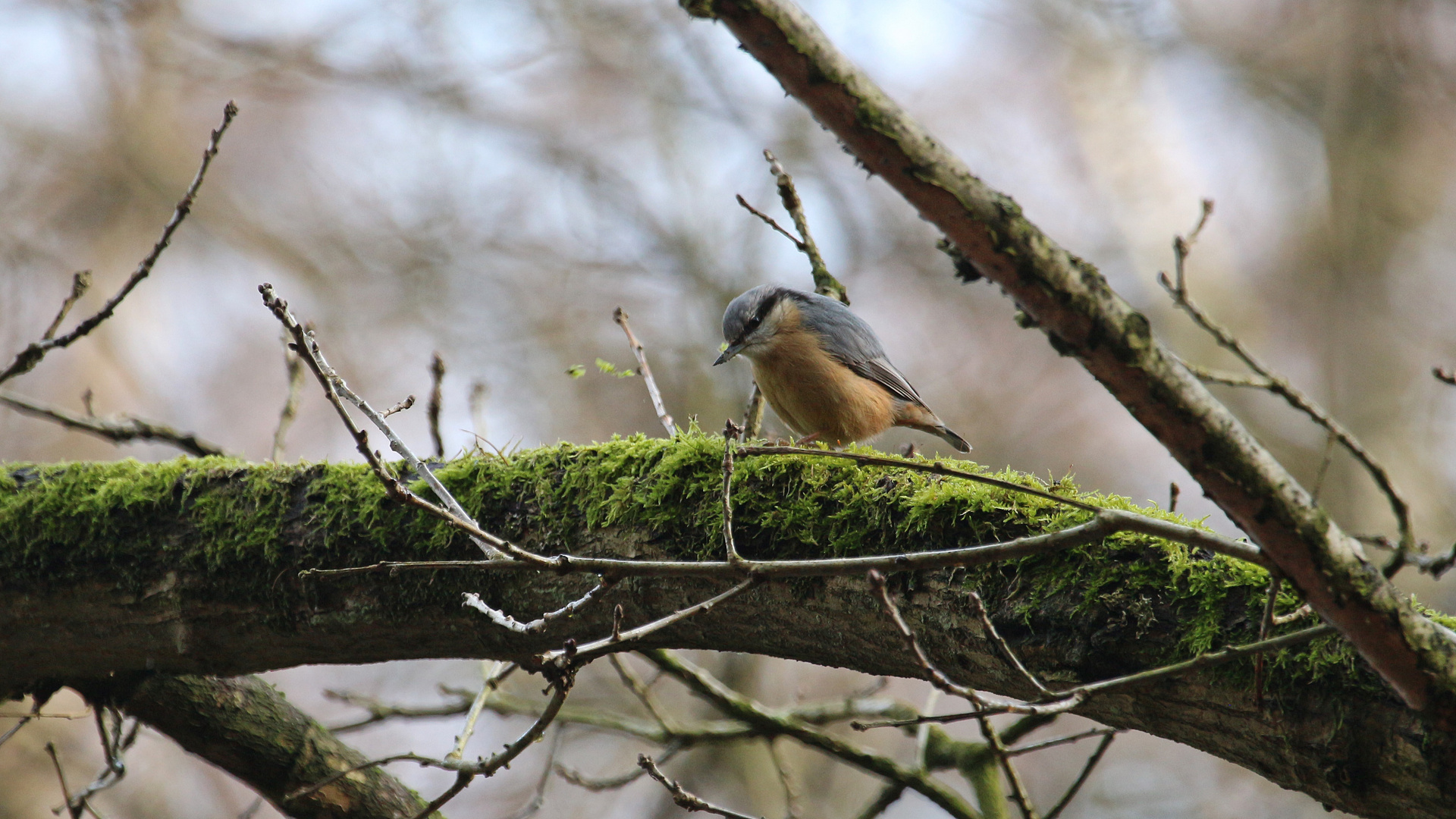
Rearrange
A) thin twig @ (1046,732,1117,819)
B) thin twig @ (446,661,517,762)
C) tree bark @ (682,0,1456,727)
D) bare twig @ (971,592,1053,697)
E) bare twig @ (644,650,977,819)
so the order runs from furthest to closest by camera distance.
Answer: bare twig @ (644,650,977,819) → thin twig @ (446,661,517,762) → thin twig @ (1046,732,1117,819) → bare twig @ (971,592,1053,697) → tree bark @ (682,0,1456,727)

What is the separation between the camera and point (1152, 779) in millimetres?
9047

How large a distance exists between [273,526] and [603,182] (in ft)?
25.2

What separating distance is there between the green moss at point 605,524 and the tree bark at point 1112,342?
9.0 inches

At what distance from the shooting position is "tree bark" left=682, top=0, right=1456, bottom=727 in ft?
3.98

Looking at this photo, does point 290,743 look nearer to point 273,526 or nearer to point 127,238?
point 273,526

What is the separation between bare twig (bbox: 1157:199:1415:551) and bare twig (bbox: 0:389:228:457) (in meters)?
3.21

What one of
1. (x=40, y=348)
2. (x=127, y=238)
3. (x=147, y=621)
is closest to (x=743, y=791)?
(x=147, y=621)

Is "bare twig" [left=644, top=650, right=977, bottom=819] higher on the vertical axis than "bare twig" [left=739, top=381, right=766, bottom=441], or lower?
lower

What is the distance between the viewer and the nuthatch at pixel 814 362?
12.4 ft

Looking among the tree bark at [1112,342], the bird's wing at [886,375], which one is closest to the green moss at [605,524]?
the tree bark at [1112,342]

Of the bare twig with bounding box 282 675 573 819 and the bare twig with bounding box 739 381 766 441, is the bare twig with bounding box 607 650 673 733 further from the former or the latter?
the bare twig with bounding box 282 675 573 819

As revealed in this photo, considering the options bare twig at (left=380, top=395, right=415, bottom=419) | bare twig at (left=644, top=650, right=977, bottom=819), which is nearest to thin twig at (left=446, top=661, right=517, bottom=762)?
bare twig at (left=644, top=650, right=977, bottom=819)

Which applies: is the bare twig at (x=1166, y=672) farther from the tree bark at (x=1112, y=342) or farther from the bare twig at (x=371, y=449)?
Result: the bare twig at (x=371, y=449)

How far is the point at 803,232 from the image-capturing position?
12.4ft
